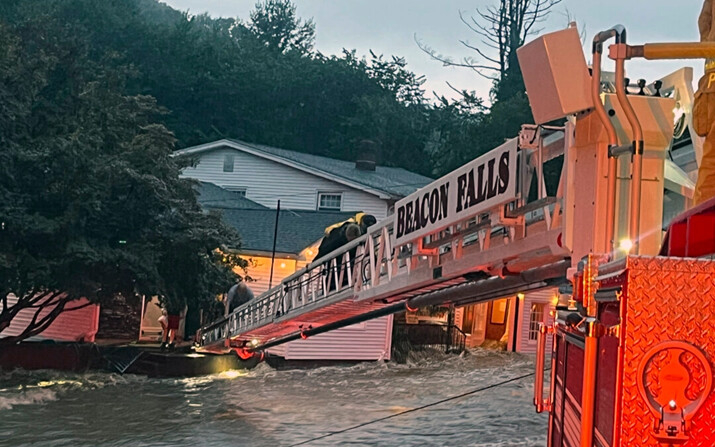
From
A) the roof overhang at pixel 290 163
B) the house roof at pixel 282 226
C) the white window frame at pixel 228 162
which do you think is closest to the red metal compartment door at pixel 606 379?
the house roof at pixel 282 226

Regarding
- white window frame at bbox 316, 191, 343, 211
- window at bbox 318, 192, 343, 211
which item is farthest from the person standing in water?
window at bbox 318, 192, 343, 211

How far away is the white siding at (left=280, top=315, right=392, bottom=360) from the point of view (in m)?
22.1

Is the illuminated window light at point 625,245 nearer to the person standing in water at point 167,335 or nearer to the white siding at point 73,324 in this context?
the person standing in water at point 167,335

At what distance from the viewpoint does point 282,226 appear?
23.9 m

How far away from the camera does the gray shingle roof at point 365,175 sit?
27453 mm

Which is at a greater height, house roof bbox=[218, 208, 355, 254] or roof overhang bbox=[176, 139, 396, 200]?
roof overhang bbox=[176, 139, 396, 200]

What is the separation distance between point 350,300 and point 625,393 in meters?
7.92

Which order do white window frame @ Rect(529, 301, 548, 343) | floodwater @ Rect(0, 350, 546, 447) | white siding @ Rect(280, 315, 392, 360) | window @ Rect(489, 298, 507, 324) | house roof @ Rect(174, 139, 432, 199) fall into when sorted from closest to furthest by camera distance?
1. floodwater @ Rect(0, 350, 546, 447)
2. white siding @ Rect(280, 315, 392, 360)
3. house roof @ Rect(174, 139, 432, 199)
4. white window frame @ Rect(529, 301, 548, 343)
5. window @ Rect(489, 298, 507, 324)

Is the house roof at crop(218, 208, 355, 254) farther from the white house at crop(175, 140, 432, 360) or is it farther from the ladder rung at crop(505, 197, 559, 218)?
the ladder rung at crop(505, 197, 559, 218)

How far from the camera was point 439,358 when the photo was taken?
24547mm

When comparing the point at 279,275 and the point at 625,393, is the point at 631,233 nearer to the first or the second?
the point at 625,393

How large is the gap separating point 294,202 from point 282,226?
4628 mm

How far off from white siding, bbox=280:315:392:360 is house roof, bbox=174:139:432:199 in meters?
4.53

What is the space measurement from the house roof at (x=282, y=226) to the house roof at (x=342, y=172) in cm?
193
